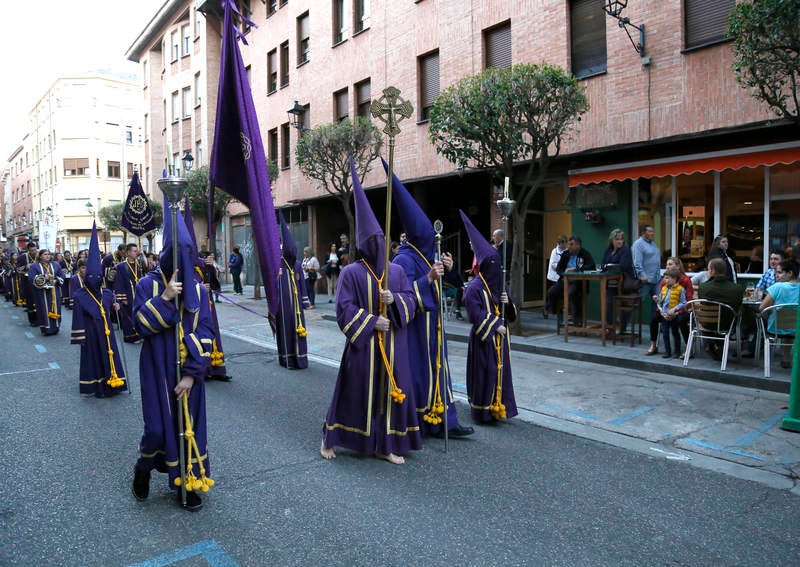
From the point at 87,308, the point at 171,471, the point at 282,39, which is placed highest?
the point at 282,39

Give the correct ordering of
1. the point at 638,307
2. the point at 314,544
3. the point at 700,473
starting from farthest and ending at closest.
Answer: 1. the point at 638,307
2. the point at 700,473
3. the point at 314,544

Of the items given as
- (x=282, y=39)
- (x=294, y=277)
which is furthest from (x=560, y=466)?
(x=282, y=39)

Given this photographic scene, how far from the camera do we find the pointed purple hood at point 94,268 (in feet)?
23.0

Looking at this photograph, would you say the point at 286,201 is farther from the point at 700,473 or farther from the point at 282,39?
the point at 700,473

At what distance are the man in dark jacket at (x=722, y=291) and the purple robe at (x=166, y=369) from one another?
21.6ft

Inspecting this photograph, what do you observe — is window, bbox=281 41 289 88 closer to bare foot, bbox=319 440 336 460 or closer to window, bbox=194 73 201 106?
window, bbox=194 73 201 106

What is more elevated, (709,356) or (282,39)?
(282,39)

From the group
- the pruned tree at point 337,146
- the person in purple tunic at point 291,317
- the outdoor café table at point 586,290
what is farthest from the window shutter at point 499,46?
the person in purple tunic at point 291,317

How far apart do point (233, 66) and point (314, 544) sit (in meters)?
2.84

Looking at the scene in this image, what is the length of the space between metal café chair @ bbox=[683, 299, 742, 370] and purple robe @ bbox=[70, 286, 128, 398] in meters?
7.37

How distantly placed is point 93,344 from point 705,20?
10804 mm

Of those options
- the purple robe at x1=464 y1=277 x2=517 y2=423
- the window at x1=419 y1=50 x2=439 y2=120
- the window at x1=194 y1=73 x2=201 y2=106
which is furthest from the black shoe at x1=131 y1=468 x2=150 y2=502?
the window at x1=194 y1=73 x2=201 y2=106

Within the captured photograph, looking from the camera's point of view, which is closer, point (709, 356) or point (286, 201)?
point (709, 356)

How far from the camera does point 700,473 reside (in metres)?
4.64
